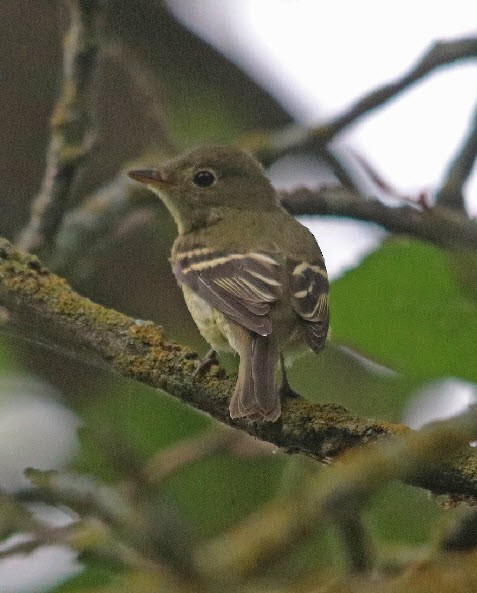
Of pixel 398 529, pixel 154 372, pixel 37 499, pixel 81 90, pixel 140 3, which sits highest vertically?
pixel 140 3

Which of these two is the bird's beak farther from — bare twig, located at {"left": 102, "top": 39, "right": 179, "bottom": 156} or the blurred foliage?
bare twig, located at {"left": 102, "top": 39, "right": 179, "bottom": 156}

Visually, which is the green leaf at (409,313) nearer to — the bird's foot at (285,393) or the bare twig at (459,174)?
the bird's foot at (285,393)

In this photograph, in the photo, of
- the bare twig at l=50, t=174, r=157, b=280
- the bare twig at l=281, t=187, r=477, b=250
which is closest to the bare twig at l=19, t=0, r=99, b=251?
the bare twig at l=50, t=174, r=157, b=280

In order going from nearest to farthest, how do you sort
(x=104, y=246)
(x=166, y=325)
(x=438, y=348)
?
(x=438, y=348), (x=104, y=246), (x=166, y=325)

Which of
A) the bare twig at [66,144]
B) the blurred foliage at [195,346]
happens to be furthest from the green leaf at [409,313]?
the bare twig at [66,144]

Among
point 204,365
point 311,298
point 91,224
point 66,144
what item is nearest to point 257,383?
point 204,365

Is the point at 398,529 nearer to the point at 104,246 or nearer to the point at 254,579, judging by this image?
the point at 254,579

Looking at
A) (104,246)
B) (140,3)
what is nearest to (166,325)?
(104,246)
